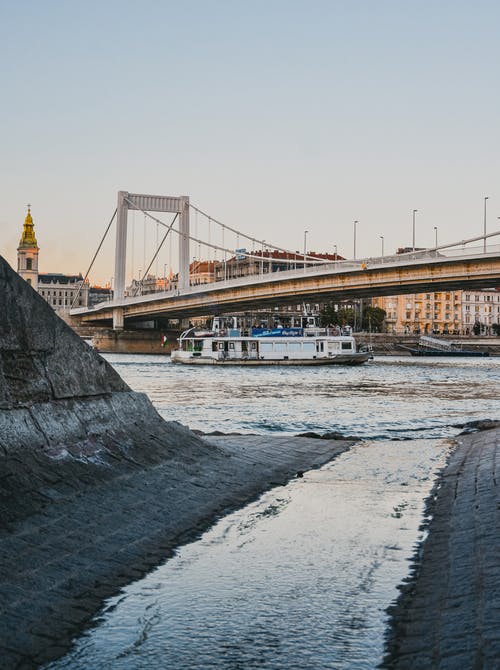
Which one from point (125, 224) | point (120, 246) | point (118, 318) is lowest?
point (118, 318)

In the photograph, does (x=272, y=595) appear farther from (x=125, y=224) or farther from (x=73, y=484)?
(x=125, y=224)

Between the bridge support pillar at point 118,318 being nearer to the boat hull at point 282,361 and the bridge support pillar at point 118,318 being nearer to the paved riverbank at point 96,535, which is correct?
the boat hull at point 282,361

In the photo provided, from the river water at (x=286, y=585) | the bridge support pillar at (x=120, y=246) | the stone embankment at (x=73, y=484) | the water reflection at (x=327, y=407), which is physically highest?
the bridge support pillar at (x=120, y=246)

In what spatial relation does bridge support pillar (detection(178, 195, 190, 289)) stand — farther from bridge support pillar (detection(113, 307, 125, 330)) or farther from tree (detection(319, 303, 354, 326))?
tree (detection(319, 303, 354, 326))

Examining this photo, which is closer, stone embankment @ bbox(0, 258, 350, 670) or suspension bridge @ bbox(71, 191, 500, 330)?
stone embankment @ bbox(0, 258, 350, 670)

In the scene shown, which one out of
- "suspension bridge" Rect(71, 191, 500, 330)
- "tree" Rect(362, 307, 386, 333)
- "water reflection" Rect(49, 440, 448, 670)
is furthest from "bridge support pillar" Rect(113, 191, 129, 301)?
"water reflection" Rect(49, 440, 448, 670)

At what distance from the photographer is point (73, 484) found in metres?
6.46

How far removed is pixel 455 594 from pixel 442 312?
172 metres

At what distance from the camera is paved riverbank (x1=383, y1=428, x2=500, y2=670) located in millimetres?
4105

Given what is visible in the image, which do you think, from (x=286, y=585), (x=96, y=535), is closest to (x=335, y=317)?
(x=96, y=535)

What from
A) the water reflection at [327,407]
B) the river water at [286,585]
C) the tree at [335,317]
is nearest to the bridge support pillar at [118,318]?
the tree at [335,317]

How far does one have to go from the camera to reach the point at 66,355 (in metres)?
7.41

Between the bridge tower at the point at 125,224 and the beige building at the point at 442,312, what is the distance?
77.1 m

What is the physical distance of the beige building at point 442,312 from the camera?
168125 mm
